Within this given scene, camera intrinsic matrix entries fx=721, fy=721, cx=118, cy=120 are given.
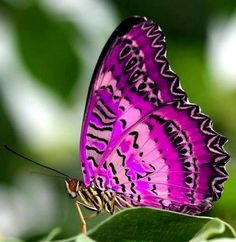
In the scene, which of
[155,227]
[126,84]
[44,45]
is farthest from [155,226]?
[44,45]

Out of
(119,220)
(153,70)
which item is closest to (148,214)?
(119,220)

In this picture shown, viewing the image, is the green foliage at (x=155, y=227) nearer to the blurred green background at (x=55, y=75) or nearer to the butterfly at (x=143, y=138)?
the butterfly at (x=143, y=138)

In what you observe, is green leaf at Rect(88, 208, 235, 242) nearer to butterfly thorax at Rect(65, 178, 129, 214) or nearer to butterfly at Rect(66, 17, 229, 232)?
butterfly at Rect(66, 17, 229, 232)

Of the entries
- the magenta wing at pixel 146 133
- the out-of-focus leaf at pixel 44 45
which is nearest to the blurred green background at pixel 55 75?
the out-of-focus leaf at pixel 44 45

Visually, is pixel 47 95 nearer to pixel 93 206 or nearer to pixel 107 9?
pixel 107 9

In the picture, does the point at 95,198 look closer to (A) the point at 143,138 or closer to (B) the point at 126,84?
(A) the point at 143,138
